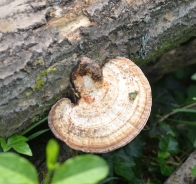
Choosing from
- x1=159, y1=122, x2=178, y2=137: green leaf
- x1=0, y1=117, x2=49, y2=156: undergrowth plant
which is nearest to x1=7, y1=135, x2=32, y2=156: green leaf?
x1=0, y1=117, x2=49, y2=156: undergrowth plant

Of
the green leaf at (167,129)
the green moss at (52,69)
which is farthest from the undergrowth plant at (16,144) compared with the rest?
the green leaf at (167,129)

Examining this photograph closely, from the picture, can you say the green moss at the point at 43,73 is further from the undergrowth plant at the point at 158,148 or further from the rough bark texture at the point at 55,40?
the undergrowth plant at the point at 158,148

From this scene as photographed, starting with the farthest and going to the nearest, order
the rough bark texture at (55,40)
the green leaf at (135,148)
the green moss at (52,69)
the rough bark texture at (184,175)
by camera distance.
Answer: the green leaf at (135,148) → the rough bark texture at (184,175) → the green moss at (52,69) → the rough bark texture at (55,40)

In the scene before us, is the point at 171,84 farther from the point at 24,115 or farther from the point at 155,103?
the point at 24,115

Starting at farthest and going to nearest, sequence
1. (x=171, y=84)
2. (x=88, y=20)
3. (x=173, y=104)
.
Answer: (x=171, y=84) < (x=173, y=104) < (x=88, y=20)

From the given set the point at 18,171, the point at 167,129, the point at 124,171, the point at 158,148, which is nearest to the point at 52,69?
the point at 18,171

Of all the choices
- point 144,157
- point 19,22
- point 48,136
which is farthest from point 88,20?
point 144,157

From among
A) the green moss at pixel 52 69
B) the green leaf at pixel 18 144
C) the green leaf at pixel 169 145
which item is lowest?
the green leaf at pixel 169 145

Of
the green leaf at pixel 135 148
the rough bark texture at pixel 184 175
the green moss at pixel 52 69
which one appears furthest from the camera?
the green leaf at pixel 135 148
